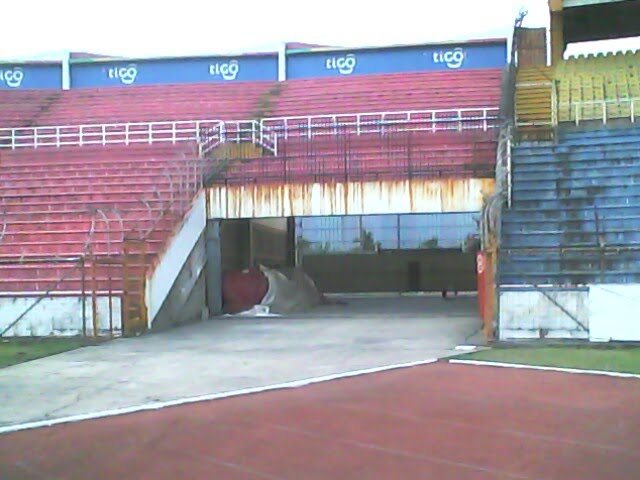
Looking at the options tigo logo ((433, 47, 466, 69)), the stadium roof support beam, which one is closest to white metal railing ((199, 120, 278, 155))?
tigo logo ((433, 47, 466, 69))

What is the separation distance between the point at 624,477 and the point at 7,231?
14.8 meters

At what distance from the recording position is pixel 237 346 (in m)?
12.2

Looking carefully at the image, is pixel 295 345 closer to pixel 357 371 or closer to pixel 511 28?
pixel 357 371

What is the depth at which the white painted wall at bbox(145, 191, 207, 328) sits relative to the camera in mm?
14441

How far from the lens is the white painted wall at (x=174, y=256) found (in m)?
14.4

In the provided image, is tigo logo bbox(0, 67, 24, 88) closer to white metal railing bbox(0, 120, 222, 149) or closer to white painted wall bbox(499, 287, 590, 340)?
white metal railing bbox(0, 120, 222, 149)

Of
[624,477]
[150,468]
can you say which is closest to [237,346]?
[150,468]

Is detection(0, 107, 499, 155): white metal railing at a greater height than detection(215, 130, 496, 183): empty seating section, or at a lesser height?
greater

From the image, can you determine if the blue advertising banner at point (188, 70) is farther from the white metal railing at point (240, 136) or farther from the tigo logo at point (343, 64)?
the white metal railing at point (240, 136)

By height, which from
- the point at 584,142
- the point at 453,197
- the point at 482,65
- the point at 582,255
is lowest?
the point at 582,255

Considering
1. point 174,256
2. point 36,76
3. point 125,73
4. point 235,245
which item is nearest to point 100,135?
point 235,245

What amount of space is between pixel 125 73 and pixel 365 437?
31.1 meters

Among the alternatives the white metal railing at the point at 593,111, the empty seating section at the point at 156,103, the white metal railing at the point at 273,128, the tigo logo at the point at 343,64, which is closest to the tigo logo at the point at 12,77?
the empty seating section at the point at 156,103

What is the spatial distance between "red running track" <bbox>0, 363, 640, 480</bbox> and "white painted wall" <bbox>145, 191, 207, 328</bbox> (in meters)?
7.05
